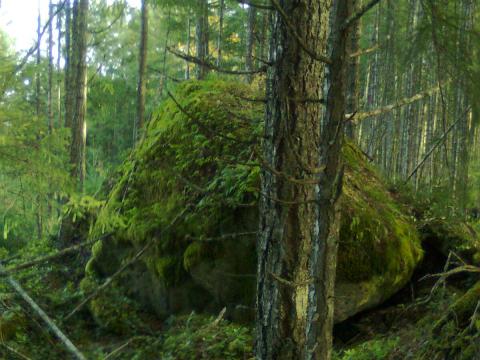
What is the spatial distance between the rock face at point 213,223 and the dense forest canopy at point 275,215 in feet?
0.07

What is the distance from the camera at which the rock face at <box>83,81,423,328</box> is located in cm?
508

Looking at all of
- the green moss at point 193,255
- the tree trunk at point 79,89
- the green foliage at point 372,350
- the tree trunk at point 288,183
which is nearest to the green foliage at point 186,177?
the green moss at point 193,255

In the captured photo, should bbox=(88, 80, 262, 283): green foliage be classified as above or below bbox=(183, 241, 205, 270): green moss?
above

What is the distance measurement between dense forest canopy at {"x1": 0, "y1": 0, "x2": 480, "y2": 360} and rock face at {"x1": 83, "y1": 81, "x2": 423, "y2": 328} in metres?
0.02

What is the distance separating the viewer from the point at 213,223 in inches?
212

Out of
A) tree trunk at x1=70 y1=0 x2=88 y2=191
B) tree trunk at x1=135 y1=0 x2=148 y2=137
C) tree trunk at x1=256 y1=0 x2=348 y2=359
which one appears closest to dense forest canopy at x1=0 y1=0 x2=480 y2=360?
tree trunk at x1=256 y1=0 x2=348 y2=359

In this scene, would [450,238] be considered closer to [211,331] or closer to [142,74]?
[211,331]

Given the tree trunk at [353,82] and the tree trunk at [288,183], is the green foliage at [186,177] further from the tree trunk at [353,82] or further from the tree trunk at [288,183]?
the tree trunk at [288,183]

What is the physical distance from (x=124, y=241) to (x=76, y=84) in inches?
156

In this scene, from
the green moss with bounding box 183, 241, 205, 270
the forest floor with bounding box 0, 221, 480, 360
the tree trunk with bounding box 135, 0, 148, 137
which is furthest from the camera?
the tree trunk with bounding box 135, 0, 148, 137

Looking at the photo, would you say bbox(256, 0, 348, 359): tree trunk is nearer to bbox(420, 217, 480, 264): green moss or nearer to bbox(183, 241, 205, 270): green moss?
bbox(183, 241, 205, 270): green moss

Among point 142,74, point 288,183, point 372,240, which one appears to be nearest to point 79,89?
point 142,74

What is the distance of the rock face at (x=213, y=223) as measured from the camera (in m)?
5.08

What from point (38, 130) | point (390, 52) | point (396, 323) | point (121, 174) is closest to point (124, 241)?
point (121, 174)
